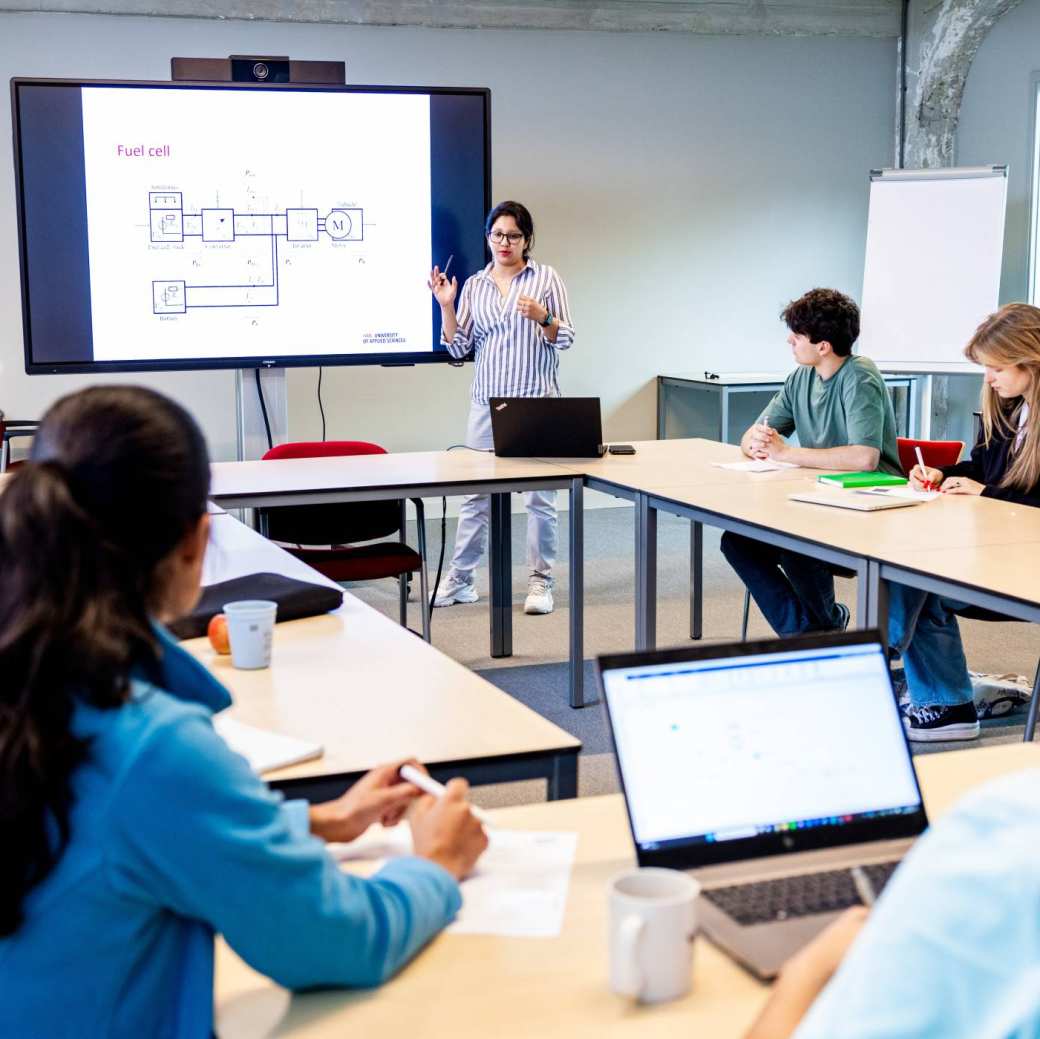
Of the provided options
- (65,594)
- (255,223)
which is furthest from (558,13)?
(65,594)

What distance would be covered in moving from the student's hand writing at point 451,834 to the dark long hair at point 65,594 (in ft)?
1.30

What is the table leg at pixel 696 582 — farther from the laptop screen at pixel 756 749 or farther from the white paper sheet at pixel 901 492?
the laptop screen at pixel 756 749

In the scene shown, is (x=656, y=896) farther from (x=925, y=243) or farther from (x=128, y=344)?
(x=925, y=243)

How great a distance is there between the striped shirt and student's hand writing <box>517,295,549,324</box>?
200mm

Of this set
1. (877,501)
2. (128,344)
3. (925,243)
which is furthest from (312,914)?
(925,243)

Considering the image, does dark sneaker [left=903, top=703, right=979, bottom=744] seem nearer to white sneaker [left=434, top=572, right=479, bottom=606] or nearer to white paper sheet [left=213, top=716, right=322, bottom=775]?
white sneaker [left=434, top=572, right=479, bottom=606]

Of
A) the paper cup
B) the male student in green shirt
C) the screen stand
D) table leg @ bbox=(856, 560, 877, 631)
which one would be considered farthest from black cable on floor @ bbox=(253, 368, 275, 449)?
the paper cup

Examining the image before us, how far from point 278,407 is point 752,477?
6.90ft

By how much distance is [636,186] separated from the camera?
23.5 ft

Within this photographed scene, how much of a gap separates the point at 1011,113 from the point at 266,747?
21.2 ft

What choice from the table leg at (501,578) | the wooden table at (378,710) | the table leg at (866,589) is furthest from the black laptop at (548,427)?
the wooden table at (378,710)

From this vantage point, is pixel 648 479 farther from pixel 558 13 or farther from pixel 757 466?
pixel 558 13

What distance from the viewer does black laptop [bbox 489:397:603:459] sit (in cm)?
426

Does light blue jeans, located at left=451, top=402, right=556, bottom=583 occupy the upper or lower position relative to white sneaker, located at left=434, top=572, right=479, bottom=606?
upper
